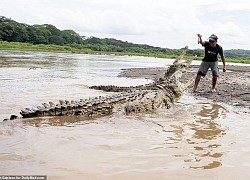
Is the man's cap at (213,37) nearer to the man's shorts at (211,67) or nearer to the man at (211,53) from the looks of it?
the man at (211,53)

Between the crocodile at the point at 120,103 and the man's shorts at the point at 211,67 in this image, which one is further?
the man's shorts at the point at 211,67

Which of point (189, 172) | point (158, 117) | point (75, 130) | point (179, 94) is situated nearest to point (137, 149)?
point (189, 172)

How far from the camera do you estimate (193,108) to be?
7152 mm

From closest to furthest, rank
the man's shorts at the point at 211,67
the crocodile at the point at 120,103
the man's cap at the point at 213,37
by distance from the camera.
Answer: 1. the crocodile at the point at 120,103
2. the man's cap at the point at 213,37
3. the man's shorts at the point at 211,67

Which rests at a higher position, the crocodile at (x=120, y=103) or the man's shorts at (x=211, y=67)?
the man's shorts at (x=211, y=67)

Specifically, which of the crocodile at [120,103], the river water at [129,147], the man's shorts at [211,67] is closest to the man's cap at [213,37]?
the man's shorts at [211,67]

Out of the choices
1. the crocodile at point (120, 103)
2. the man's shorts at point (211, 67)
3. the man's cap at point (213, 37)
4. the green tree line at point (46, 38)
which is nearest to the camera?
the crocodile at point (120, 103)

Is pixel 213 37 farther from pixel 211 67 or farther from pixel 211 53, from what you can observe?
pixel 211 67

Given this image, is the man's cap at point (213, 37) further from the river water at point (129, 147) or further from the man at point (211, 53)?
the river water at point (129, 147)

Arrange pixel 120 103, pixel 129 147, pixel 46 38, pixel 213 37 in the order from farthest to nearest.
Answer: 1. pixel 46 38
2. pixel 213 37
3. pixel 120 103
4. pixel 129 147

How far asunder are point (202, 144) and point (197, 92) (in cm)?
600

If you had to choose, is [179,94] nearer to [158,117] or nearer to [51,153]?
[158,117]

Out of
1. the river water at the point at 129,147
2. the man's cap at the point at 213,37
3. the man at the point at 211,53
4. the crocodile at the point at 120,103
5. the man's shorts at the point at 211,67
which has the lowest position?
the river water at the point at 129,147

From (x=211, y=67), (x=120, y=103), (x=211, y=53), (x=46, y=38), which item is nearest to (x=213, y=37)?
(x=211, y=53)
